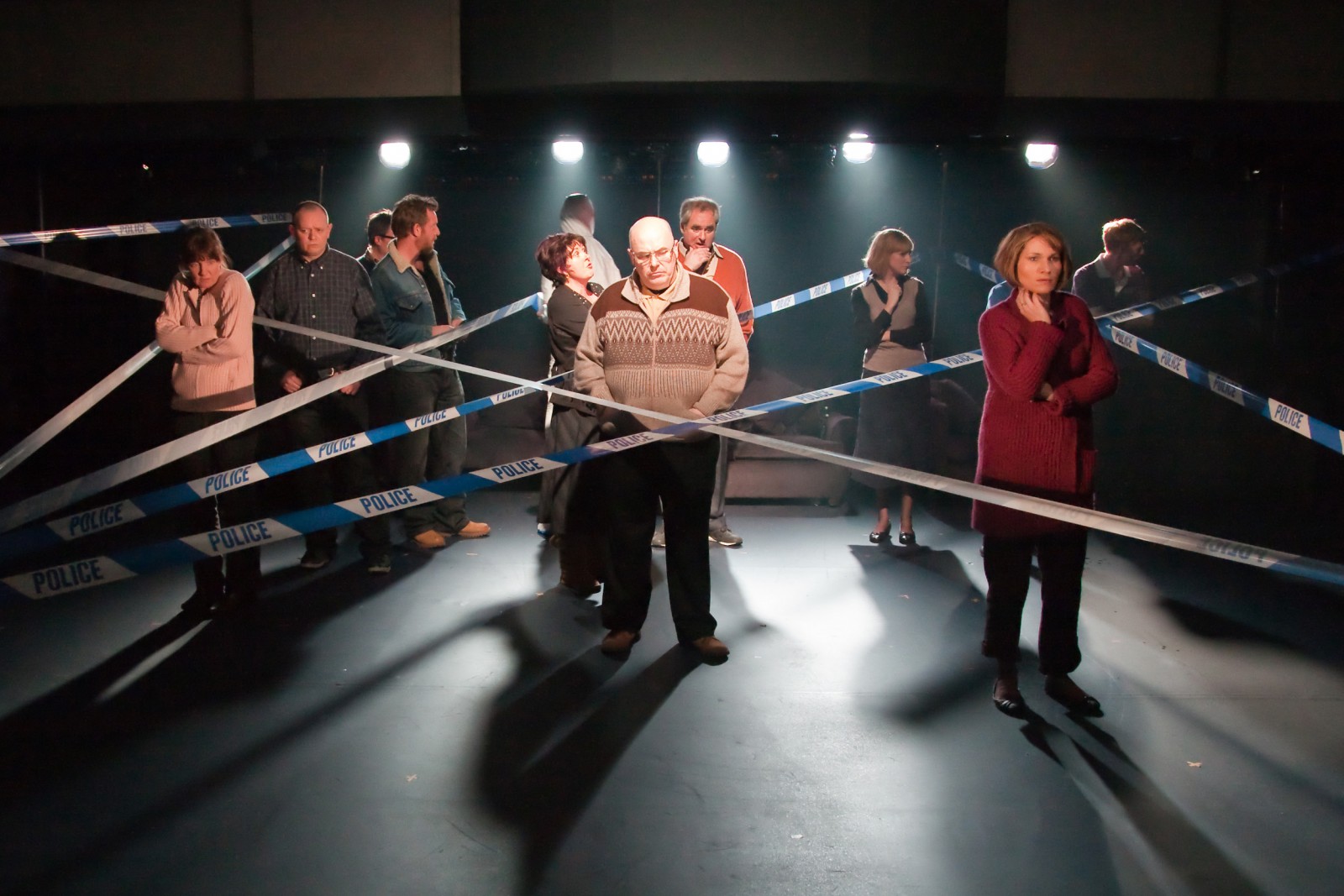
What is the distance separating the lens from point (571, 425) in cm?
400

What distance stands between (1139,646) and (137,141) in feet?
16.7

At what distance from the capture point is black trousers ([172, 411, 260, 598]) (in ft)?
11.8

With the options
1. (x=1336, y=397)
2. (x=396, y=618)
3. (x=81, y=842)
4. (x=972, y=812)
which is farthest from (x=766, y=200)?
(x=81, y=842)

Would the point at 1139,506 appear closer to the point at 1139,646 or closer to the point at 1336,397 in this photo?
the point at 1336,397

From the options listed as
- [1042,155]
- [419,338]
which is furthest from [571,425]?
[1042,155]

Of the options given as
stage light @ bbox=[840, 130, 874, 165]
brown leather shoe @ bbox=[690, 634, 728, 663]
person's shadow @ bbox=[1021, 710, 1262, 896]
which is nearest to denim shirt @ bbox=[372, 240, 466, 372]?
brown leather shoe @ bbox=[690, 634, 728, 663]

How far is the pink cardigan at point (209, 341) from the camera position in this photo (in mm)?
3600

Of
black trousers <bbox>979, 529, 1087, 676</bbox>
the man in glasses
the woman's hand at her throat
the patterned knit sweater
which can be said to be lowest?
black trousers <bbox>979, 529, 1087, 676</bbox>

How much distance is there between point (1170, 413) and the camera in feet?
21.6

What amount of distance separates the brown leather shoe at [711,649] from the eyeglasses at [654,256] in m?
1.28

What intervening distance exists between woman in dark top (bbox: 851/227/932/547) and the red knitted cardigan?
2079 mm

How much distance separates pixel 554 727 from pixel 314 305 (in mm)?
2401

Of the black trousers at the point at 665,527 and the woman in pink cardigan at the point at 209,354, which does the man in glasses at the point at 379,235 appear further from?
the black trousers at the point at 665,527

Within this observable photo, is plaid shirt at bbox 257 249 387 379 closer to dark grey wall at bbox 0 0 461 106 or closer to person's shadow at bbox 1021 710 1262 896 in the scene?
dark grey wall at bbox 0 0 461 106
